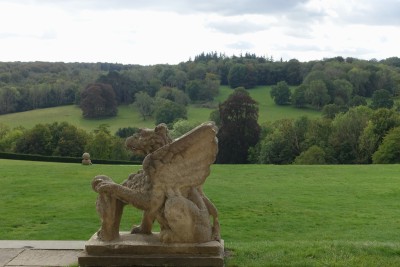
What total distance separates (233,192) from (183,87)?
280 ft

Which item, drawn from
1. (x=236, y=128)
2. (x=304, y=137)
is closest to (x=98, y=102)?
(x=236, y=128)

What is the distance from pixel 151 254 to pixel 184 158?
5.08 feet

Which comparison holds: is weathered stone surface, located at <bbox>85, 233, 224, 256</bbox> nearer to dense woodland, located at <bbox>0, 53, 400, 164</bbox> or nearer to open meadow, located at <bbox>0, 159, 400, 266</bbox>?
open meadow, located at <bbox>0, 159, 400, 266</bbox>

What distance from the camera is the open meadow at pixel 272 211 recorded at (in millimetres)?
9578

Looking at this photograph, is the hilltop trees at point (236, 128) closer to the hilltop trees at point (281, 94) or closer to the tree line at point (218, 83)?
the tree line at point (218, 83)

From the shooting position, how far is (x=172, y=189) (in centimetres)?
808

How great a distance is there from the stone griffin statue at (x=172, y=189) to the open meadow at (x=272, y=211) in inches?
52.5

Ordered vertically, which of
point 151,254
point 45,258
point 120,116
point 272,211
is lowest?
point 120,116

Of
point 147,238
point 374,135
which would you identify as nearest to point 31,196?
point 147,238

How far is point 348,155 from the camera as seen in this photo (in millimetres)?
52438

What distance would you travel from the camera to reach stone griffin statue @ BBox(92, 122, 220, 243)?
7.98 metres

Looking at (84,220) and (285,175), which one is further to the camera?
(285,175)

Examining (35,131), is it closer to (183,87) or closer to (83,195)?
(83,195)

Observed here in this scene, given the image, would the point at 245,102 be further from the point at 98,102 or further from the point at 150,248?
the point at 150,248
